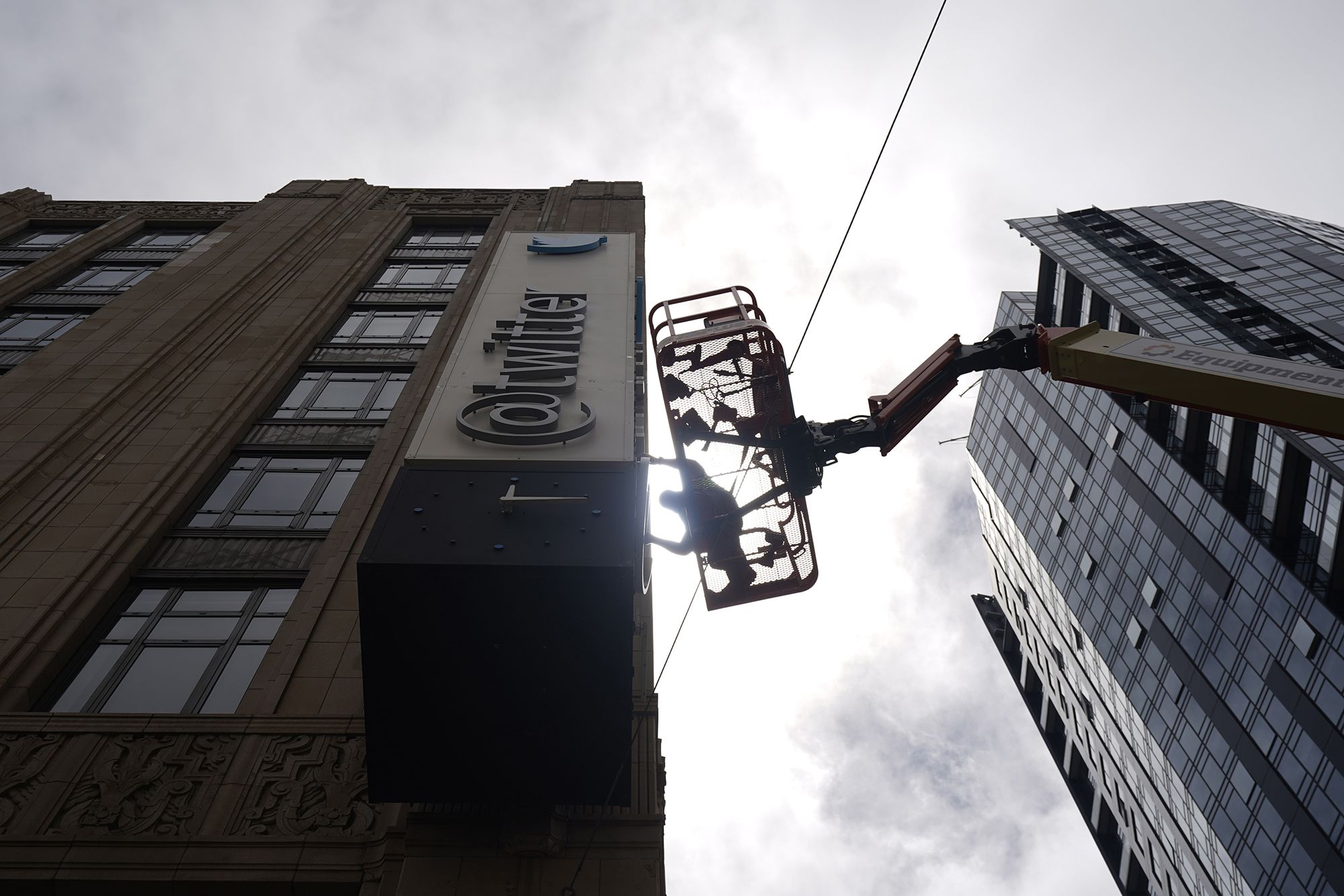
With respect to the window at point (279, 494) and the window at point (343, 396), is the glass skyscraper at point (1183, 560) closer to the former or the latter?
the window at point (343, 396)

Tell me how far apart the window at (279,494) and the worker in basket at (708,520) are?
378 inches

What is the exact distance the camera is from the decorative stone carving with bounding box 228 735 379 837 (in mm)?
12180

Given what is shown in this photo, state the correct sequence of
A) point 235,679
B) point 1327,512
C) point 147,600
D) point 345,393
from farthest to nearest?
point 1327,512, point 345,393, point 147,600, point 235,679

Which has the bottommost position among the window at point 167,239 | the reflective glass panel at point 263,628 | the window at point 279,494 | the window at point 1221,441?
the window at point 1221,441

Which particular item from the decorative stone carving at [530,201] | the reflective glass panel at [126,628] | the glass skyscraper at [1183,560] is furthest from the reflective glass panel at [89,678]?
the glass skyscraper at [1183,560]

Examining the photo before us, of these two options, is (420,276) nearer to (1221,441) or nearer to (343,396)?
(343,396)

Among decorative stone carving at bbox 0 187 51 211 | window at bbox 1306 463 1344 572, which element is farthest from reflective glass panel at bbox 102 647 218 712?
window at bbox 1306 463 1344 572

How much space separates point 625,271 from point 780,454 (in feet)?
30.8

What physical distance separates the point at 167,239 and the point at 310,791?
3237cm

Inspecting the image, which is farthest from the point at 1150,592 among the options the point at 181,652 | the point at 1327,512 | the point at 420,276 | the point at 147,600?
the point at 147,600

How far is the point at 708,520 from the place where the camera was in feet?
41.9

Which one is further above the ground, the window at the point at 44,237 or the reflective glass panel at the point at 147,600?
the window at the point at 44,237

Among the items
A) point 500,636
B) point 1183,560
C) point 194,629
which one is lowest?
point 1183,560

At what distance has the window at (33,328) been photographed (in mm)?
26641
